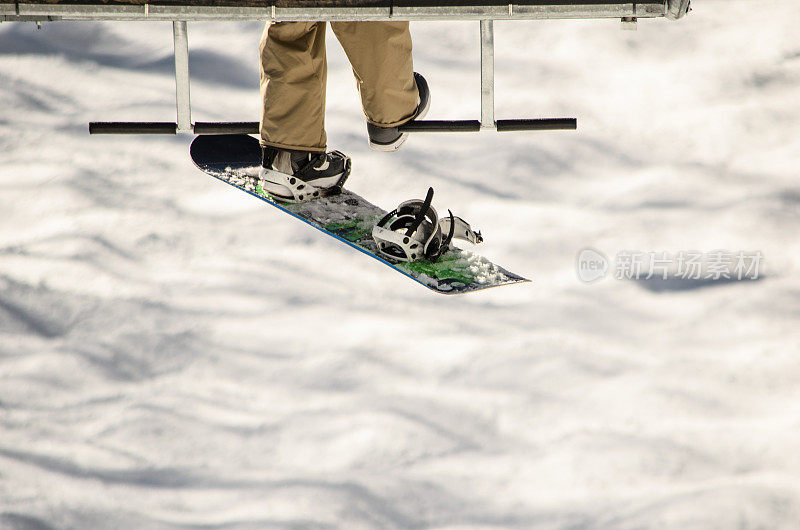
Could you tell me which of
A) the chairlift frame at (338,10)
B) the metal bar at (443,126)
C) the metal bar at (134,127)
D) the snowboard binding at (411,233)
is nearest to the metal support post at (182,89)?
the metal bar at (134,127)

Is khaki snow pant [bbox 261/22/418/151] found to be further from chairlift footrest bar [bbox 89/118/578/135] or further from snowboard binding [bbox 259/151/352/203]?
chairlift footrest bar [bbox 89/118/578/135]

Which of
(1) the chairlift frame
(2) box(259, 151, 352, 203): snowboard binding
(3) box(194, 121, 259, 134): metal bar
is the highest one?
(1) the chairlift frame

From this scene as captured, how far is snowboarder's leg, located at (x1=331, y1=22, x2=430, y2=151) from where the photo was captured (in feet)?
14.8

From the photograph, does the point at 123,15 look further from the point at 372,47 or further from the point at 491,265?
the point at 491,265

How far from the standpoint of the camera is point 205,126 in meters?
4.21

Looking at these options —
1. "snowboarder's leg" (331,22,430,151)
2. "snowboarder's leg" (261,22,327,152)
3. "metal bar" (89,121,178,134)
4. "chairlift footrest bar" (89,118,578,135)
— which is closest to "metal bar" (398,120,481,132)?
"chairlift footrest bar" (89,118,578,135)

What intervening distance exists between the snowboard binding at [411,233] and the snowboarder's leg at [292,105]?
555 mm

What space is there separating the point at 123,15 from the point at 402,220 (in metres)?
2.11

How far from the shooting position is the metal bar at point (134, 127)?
4094 millimetres

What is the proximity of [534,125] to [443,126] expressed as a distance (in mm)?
439

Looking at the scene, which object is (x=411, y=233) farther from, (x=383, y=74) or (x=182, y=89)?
(x=182, y=89)

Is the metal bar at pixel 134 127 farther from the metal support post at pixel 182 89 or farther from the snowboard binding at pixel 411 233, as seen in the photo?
the snowboard binding at pixel 411 233

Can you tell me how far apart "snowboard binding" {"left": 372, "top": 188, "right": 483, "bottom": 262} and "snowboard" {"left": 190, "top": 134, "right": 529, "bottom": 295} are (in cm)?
5

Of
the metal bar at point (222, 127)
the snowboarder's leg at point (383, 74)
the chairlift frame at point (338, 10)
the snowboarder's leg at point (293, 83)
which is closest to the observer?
the chairlift frame at point (338, 10)
